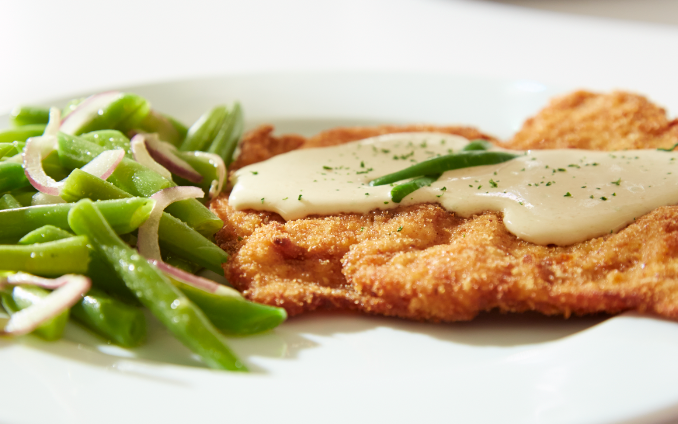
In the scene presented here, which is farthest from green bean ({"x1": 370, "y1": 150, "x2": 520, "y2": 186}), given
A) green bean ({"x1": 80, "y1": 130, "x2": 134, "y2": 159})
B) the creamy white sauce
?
green bean ({"x1": 80, "y1": 130, "x2": 134, "y2": 159})

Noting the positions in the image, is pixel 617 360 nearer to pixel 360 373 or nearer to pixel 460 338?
pixel 460 338

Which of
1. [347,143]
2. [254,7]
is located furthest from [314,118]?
[254,7]

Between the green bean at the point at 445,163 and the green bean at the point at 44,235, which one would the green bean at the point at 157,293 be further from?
the green bean at the point at 445,163

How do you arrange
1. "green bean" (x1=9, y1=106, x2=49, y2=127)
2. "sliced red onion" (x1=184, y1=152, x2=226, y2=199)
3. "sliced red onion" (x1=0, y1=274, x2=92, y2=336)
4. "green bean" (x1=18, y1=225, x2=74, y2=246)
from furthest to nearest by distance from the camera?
"green bean" (x1=9, y1=106, x2=49, y2=127) → "sliced red onion" (x1=184, y1=152, x2=226, y2=199) → "green bean" (x1=18, y1=225, x2=74, y2=246) → "sliced red onion" (x1=0, y1=274, x2=92, y2=336)

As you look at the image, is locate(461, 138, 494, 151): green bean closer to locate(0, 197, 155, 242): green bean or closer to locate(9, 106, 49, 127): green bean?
locate(0, 197, 155, 242): green bean

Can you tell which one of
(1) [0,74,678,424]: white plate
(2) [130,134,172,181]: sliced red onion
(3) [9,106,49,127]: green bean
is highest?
(3) [9,106,49,127]: green bean

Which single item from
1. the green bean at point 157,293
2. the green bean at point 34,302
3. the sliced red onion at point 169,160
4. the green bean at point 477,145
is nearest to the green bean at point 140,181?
the sliced red onion at point 169,160

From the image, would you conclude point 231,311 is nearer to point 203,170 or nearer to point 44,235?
point 44,235
